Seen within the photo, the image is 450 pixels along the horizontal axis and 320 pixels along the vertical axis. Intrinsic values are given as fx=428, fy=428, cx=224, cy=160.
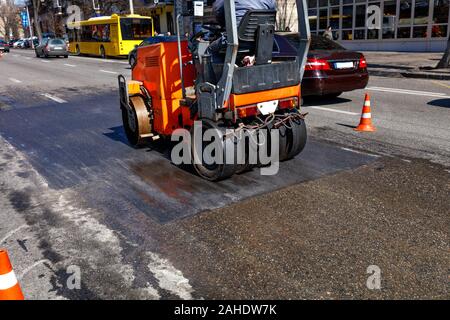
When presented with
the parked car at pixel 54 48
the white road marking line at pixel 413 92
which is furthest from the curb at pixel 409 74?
the parked car at pixel 54 48

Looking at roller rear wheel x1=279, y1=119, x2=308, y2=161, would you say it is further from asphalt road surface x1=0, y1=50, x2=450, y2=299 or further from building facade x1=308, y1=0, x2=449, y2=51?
building facade x1=308, y1=0, x2=449, y2=51

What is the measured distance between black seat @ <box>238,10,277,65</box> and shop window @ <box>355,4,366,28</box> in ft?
77.8

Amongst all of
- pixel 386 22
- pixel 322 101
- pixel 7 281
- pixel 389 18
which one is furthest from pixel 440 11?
pixel 7 281

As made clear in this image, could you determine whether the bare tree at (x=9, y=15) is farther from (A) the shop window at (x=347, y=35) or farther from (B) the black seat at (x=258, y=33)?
(B) the black seat at (x=258, y=33)

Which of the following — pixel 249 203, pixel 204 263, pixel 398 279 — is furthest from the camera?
pixel 249 203

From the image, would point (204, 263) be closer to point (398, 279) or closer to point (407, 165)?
point (398, 279)

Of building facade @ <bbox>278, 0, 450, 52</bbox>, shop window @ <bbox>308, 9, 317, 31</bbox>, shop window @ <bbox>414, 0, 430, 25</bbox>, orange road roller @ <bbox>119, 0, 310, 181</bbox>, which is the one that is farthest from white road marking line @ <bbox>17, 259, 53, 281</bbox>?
shop window @ <bbox>308, 9, 317, 31</bbox>

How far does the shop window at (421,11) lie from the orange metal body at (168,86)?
2097cm

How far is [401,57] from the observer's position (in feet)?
70.3

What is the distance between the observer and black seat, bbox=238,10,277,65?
185 inches

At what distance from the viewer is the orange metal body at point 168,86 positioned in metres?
5.65
